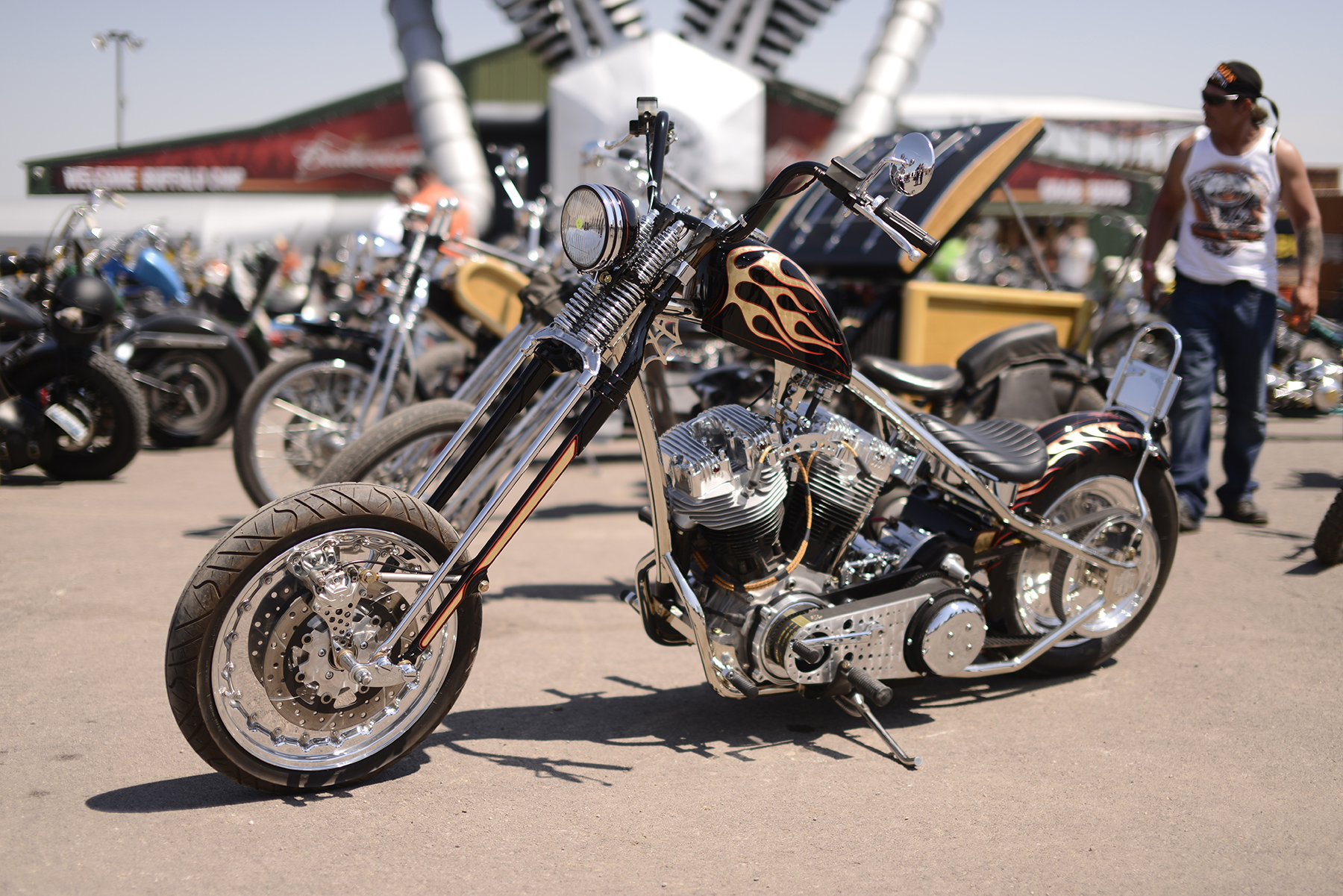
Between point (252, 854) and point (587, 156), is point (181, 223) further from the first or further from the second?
point (252, 854)

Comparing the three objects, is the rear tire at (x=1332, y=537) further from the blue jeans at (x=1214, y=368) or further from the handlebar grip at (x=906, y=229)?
the handlebar grip at (x=906, y=229)

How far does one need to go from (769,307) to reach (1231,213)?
360 centimetres

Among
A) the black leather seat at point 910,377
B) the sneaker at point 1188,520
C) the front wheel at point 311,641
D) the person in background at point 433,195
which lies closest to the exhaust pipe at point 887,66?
the person in background at point 433,195

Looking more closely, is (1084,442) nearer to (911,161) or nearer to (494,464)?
(911,161)

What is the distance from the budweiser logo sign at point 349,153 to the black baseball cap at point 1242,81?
29921 mm

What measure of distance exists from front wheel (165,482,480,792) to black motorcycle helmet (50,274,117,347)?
495 cm

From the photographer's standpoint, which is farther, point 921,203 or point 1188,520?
point 1188,520

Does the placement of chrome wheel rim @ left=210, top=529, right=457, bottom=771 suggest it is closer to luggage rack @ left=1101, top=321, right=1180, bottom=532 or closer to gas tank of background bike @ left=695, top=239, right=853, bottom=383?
gas tank of background bike @ left=695, top=239, right=853, bottom=383

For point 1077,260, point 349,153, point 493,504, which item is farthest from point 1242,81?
point 349,153

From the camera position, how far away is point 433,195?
26.2ft

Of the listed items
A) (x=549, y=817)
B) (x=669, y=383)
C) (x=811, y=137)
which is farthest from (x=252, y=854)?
(x=811, y=137)

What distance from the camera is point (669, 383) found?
16.8 ft

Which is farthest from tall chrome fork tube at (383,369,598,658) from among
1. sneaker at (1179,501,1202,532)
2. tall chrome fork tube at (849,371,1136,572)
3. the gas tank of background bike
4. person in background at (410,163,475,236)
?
sneaker at (1179,501,1202,532)

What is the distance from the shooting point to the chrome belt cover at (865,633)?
3186 millimetres
